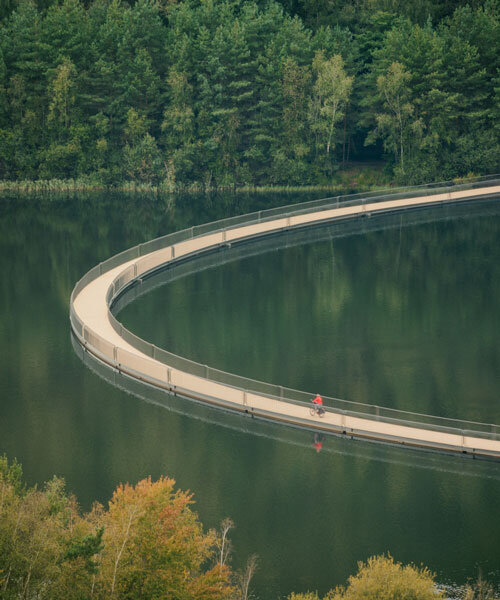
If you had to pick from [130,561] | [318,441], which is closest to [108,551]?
[130,561]

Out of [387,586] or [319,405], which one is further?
[319,405]

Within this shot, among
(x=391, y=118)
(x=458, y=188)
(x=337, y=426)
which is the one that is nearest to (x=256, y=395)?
(x=337, y=426)

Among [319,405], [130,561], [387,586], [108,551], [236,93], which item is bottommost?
[319,405]

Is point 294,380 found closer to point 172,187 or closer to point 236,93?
point 172,187

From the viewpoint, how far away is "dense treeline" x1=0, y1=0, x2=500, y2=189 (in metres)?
118

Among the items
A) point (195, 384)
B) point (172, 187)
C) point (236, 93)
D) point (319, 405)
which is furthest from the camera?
point (172, 187)

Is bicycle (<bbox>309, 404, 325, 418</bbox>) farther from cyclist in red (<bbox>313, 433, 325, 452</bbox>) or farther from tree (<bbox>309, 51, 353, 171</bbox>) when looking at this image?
tree (<bbox>309, 51, 353, 171</bbox>)

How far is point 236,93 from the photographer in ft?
400

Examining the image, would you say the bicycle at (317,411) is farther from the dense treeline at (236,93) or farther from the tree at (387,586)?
the dense treeline at (236,93)

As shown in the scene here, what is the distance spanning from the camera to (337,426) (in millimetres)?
58594

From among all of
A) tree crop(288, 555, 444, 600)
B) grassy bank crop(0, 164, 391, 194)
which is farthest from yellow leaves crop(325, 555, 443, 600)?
grassy bank crop(0, 164, 391, 194)

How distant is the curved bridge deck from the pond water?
884 mm

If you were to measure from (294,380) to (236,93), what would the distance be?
199ft

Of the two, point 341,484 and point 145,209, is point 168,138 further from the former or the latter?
point 341,484
